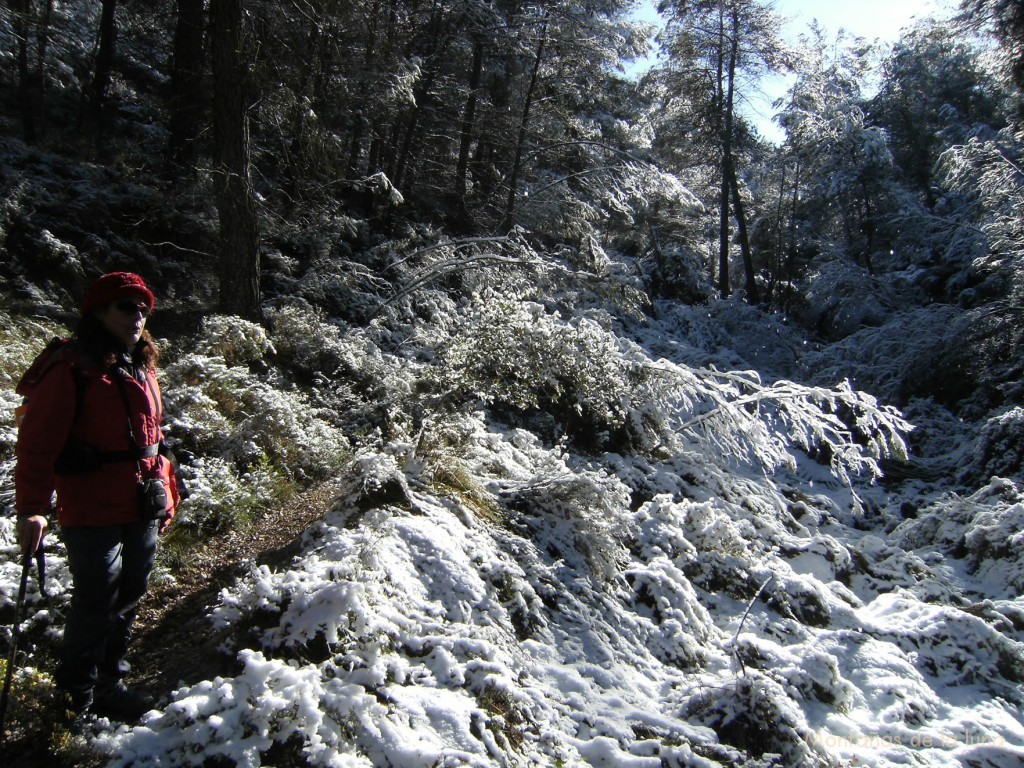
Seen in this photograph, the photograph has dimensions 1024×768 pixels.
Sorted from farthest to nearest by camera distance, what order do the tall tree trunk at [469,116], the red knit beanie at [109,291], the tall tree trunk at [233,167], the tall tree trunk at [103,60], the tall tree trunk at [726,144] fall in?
the tall tree trunk at [726,144]
the tall tree trunk at [469,116]
the tall tree trunk at [103,60]
the tall tree trunk at [233,167]
the red knit beanie at [109,291]

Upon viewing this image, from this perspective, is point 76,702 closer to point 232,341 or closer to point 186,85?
point 232,341

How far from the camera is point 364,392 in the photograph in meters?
7.23

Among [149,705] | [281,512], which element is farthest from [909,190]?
[149,705]

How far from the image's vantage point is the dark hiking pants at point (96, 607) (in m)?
2.65

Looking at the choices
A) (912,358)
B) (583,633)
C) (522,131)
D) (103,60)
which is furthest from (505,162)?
(583,633)

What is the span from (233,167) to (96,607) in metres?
6.00

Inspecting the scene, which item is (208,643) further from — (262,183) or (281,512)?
(262,183)

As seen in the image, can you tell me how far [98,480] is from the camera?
107 inches

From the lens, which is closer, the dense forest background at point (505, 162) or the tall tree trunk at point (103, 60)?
the dense forest background at point (505, 162)

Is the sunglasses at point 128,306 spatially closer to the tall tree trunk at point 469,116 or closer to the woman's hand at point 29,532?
the woman's hand at point 29,532

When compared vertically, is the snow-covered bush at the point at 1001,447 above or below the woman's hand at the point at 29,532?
above

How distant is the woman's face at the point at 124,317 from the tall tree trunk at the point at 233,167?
15.8 ft

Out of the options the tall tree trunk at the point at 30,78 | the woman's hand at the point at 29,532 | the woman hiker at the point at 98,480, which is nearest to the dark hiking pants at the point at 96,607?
the woman hiker at the point at 98,480

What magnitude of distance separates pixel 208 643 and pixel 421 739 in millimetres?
1366
